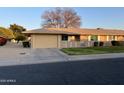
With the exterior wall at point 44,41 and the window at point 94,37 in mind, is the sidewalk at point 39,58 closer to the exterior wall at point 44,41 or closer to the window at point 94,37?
the exterior wall at point 44,41

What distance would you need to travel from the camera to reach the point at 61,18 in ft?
176

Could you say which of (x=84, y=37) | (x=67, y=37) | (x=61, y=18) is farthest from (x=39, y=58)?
(x=61, y=18)

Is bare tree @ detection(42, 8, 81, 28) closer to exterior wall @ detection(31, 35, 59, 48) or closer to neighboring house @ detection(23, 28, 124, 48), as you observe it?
neighboring house @ detection(23, 28, 124, 48)

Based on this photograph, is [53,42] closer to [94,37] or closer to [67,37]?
[67,37]

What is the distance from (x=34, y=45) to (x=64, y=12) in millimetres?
20980

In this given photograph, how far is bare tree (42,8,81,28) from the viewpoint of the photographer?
51594 mm

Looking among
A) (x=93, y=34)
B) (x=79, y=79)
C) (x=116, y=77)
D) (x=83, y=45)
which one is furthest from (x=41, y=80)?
(x=93, y=34)

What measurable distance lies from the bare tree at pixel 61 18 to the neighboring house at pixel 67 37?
11.5 metres

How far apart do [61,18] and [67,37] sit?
17732 mm

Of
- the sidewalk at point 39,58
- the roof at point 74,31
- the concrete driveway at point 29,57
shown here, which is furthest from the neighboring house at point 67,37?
the sidewalk at point 39,58

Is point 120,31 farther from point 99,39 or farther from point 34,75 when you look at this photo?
point 34,75

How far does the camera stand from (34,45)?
33.1 m

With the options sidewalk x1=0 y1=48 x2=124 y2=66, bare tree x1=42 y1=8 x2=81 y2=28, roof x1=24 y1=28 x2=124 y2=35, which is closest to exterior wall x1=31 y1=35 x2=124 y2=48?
roof x1=24 y1=28 x2=124 y2=35

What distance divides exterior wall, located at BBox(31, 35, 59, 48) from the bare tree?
18.2m
